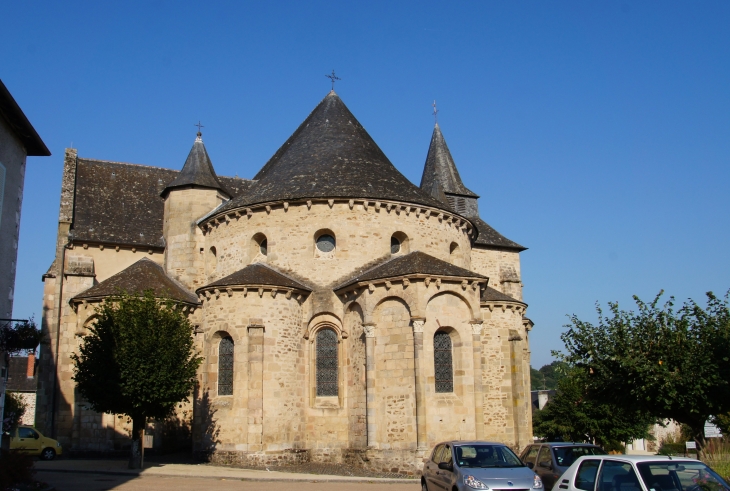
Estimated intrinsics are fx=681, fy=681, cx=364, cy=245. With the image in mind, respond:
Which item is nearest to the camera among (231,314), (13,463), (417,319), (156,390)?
(13,463)

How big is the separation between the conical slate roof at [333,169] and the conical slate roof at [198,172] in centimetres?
295

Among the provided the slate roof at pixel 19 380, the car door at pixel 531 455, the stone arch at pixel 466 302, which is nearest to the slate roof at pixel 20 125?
the stone arch at pixel 466 302

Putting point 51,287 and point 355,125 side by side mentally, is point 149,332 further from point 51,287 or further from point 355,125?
point 355,125

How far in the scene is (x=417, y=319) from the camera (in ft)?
69.2

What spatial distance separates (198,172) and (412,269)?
1256 cm

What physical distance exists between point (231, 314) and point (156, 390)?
3905 mm

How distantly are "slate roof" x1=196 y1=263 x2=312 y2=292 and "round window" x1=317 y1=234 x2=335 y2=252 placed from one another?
5.33 feet

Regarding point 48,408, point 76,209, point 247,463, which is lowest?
point 247,463

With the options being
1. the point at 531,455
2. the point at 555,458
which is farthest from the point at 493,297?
the point at 555,458

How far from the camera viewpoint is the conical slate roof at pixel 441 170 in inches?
1483

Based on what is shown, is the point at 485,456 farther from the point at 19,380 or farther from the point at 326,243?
the point at 19,380

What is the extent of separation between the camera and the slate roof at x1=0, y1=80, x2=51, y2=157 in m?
13.3

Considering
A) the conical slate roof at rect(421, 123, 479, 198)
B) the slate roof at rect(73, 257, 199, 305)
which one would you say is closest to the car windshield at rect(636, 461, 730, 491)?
the slate roof at rect(73, 257, 199, 305)

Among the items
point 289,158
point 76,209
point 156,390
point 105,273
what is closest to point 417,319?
point 156,390
